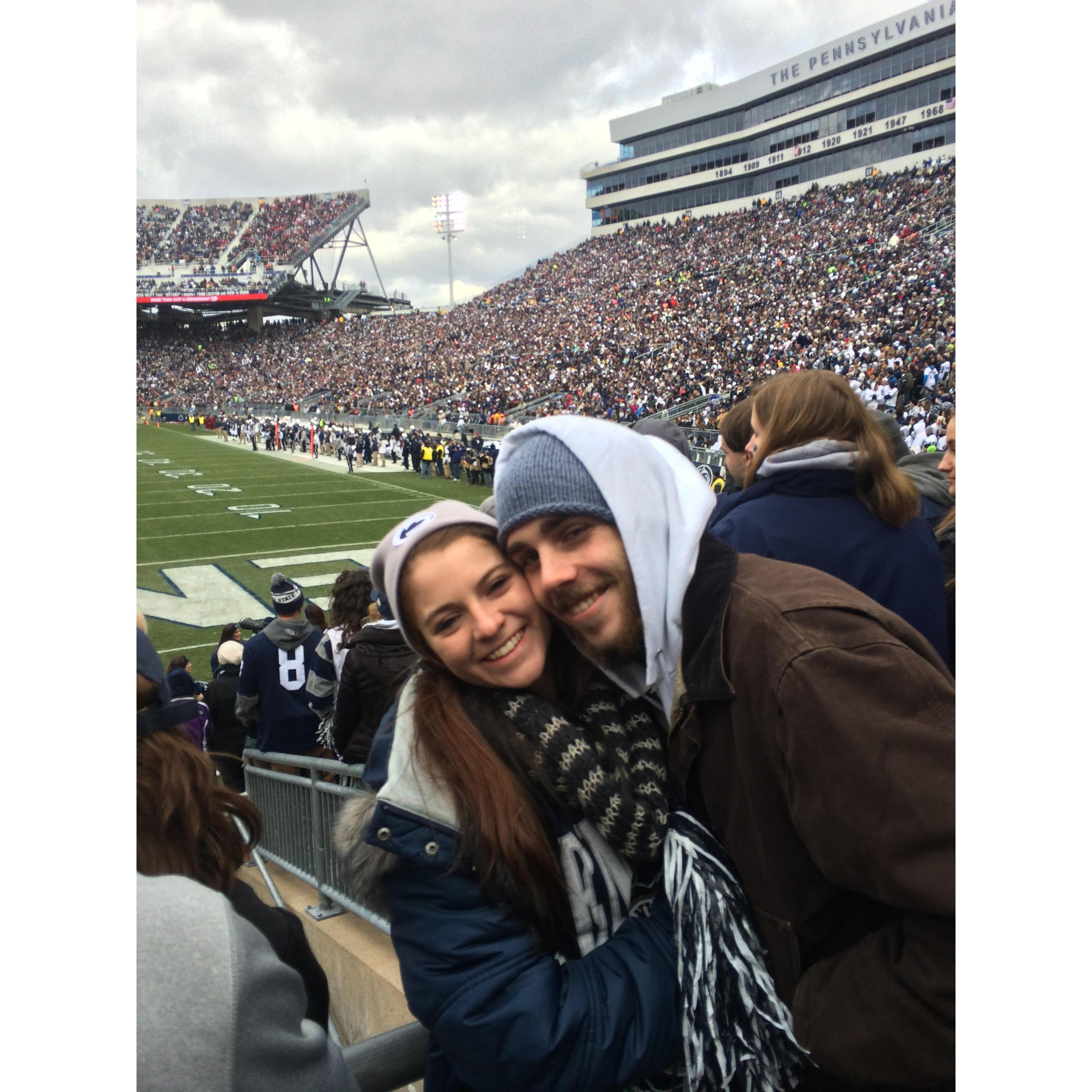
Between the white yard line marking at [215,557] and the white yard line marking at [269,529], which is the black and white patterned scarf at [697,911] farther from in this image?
the white yard line marking at [269,529]

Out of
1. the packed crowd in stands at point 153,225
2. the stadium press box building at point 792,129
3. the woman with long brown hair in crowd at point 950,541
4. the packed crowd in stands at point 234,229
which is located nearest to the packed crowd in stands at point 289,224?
the packed crowd in stands at point 234,229

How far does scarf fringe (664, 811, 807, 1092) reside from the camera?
3.98 feet

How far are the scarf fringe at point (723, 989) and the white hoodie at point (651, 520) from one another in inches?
10.3

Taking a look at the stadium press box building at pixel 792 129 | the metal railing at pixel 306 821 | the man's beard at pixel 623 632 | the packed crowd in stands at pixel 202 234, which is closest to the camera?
the man's beard at pixel 623 632

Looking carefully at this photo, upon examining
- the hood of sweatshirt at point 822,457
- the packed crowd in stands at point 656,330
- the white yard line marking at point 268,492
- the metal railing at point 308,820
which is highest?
the packed crowd in stands at point 656,330

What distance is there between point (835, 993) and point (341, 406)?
4410cm

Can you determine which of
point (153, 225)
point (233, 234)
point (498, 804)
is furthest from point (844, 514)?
point (153, 225)

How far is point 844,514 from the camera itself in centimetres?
212

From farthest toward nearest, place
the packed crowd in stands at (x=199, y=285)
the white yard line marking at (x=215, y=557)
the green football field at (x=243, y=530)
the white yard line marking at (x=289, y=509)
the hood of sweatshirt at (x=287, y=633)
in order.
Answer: the packed crowd in stands at (x=199, y=285) → the white yard line marking at (x=289, y=509) → the white yard line marking at (x=215, y=557) → the green football field at (x=243, y=530) → the hood of sweatshirt at (x=287, y=633)

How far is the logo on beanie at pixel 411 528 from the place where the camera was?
1.45m

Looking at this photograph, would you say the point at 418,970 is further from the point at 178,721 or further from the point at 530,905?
the point at 178,721

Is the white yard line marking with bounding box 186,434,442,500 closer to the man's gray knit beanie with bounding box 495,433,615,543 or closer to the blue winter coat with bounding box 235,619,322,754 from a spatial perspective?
the blue winter coat with bounding box 235,619,322,754

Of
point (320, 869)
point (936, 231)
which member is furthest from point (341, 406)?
point (320, 869)

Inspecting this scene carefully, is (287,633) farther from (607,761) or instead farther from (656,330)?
(656,330)
